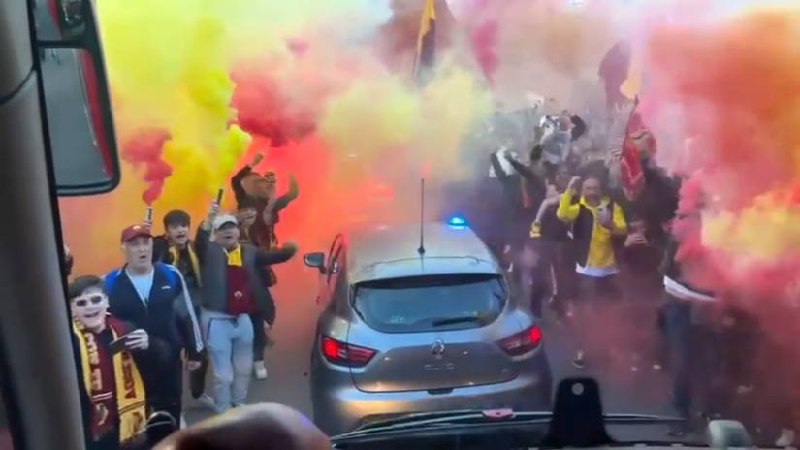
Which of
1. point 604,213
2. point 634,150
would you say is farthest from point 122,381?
point 634,150

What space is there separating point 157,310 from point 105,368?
0.20 metres

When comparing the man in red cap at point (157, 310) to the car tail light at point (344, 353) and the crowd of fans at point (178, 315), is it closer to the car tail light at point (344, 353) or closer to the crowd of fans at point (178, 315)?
the crowd of fans at point (178, 315)

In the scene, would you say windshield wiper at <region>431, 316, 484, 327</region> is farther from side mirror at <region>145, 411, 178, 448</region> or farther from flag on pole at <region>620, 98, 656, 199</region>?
side mirror at <region>145, 411, 178, 448</region>

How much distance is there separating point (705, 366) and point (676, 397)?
0.12 metres

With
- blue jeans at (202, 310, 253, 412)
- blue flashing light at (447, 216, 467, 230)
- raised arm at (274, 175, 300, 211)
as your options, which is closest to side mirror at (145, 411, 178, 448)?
blue jeans at (202, 310, 253, 412)

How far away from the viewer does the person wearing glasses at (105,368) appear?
7.61 ft

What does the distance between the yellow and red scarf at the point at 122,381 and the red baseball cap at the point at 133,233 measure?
0.22 meters

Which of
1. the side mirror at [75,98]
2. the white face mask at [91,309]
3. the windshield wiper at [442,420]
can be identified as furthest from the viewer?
the windshield wiper at [442,420]

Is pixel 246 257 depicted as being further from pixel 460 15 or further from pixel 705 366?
pixel 705 366

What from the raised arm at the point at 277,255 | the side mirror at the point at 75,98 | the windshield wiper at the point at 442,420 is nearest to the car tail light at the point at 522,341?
the windshield wiper at the point at 442,420

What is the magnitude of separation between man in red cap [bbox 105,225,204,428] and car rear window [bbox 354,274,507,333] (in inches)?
17.4

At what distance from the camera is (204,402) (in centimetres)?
239

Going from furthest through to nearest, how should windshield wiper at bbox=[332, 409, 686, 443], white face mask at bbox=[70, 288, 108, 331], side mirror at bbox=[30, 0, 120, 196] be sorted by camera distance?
windshield wiper at bbox=[332, 409, 686, 443] < white face mask at bbox=[70, 288, 108, 331] < side mirror at bbox=[30, 0, 120, 196]

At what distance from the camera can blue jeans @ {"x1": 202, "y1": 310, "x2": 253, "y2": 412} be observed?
7.85 feet
